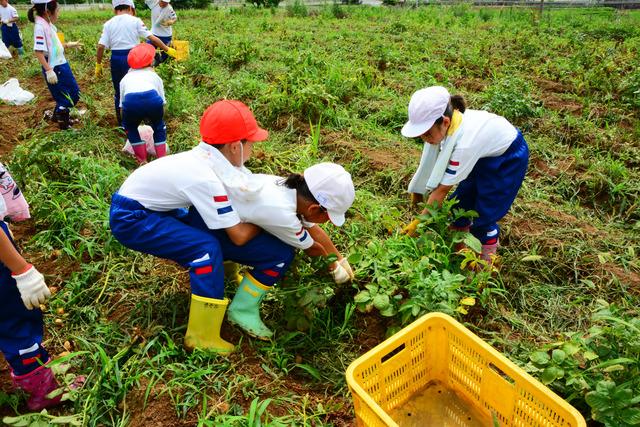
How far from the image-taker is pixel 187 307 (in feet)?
9.11

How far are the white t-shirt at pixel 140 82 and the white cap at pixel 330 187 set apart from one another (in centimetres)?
236

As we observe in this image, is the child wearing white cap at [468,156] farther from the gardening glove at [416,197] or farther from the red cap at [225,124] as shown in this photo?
the red cap at [225,124]

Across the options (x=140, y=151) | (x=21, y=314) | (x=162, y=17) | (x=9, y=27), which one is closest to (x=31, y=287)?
(x=21, y=314)

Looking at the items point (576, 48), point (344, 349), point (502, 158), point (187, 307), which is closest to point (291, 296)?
point (344, 349)

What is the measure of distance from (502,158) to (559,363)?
1.31 m

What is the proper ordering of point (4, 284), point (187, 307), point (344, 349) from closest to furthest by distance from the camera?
point (4, 284) < point (344, 349) < point (187, 307)

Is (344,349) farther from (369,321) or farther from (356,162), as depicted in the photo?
(356,162)

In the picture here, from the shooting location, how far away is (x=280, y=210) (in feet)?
7.84

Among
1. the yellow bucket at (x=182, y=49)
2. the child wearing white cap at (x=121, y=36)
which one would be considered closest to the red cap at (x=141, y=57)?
the child wearing white cap at (x=121, y=36)

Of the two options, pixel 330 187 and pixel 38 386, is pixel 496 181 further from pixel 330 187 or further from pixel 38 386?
pixel 38 386

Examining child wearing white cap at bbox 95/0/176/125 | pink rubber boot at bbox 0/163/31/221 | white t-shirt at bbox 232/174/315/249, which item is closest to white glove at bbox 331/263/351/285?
white t-shirt at bbox 232/174/315/249

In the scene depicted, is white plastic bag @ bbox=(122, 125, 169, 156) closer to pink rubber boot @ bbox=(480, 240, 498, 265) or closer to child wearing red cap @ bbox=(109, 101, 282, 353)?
child wearing red cap @ bbox=(109, 101, 282, 353)

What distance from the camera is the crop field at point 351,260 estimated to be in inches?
87.1

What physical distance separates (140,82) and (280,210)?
241 cm
